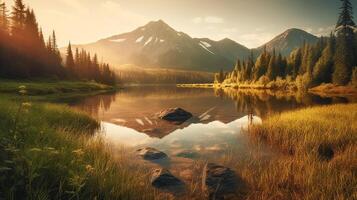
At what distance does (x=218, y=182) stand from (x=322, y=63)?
79549 millimetres

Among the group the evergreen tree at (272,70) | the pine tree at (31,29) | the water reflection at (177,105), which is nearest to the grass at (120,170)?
the water reflection at (177,105)

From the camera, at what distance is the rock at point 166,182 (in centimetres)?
822

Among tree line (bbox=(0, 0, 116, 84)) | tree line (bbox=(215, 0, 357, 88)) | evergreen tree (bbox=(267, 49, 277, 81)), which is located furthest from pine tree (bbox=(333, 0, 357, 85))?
tree line (bbox=(0, 0, 116, 84))

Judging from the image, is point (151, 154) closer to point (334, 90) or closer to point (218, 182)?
point (218, 182)

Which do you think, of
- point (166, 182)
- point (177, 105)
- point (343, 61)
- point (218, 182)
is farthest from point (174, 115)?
point (343, 61)

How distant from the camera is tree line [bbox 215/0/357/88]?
67.4m

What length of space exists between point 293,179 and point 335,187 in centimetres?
161

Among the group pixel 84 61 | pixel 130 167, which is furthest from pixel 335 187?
pixel 84 61

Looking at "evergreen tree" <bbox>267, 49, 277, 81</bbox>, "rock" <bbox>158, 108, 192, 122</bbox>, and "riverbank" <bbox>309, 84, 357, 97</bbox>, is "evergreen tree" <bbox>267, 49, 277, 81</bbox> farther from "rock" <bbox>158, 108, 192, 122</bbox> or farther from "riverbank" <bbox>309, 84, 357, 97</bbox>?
"rock" <bbox>158, 108, 192, 122</bbox>

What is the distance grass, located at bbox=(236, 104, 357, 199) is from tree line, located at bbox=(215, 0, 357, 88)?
6098cm

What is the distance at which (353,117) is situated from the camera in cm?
1777

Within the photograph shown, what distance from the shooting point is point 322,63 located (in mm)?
74562

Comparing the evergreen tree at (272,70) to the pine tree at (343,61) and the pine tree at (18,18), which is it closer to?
the pine tree at (343,61)

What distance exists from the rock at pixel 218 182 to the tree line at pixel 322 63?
2689 inches
